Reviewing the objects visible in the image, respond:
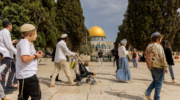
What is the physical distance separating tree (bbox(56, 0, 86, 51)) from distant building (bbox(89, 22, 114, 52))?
2045 inches

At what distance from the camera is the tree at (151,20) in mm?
A: 18734

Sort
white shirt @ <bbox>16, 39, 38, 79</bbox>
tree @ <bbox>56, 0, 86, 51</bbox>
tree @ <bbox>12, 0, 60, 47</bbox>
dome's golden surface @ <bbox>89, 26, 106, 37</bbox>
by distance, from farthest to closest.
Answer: dome's golden surface @ <bbox>89, 26, 106, 37</bbox>, tree @ <bbox>56, 0, 86, 51</bbox>, tree @ <bbox>12, 0, 60, 47</bbox>, white shirt @ <bbox>16, 39, 38, 79</bbox>

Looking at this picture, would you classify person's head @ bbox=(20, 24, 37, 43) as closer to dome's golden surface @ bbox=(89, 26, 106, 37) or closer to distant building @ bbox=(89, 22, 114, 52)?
distant building @ bbox=(89, 22, 114, 52)

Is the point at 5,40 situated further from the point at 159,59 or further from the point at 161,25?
the point at 161,25

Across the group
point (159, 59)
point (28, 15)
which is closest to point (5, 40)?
point (159, 59)

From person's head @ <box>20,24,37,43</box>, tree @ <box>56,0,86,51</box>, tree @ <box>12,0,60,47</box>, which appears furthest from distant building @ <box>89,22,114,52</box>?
person's head @ <box>20,24,37,43</box>

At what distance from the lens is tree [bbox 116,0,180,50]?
18734 millimetres

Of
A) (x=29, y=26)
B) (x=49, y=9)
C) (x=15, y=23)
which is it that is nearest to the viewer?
(x=29, y=26)

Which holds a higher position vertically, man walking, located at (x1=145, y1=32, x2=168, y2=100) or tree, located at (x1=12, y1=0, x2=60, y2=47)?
tree, located at (x1=12, y1=0, x2=60, y2=47)

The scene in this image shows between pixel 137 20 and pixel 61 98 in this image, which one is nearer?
pixel 61 98

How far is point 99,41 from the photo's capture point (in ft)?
256

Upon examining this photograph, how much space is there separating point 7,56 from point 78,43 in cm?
1899

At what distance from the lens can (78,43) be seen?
22.2m

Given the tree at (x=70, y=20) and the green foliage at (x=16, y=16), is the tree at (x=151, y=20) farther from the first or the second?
the green foliage at (x=16, y=16)
